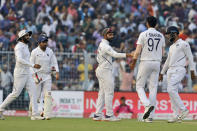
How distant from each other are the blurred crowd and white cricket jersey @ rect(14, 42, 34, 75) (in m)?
5.46

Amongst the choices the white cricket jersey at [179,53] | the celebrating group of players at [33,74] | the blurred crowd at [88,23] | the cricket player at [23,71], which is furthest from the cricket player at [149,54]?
the blurred crowd at [88,23]

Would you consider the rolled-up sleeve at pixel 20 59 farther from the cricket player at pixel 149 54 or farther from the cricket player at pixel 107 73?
the cricket player at pixel 149 54

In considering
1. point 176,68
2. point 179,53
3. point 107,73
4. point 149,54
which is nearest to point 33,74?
point 107,73

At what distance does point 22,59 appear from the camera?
1775 cm

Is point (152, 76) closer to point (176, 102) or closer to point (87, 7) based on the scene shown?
point (176, 102)

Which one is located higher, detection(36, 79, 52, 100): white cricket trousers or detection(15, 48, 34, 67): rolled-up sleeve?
detection(15, 48, 34, 67): rolled-up sleeve

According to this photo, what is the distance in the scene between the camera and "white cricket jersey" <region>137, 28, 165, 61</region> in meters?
16.7

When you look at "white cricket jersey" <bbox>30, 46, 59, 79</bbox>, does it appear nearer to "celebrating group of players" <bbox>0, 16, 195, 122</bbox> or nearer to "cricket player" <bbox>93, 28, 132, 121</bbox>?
"celebrating group of players" <bbox>0, 16, 195, 122</bbox>

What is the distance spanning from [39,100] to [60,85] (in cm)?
477

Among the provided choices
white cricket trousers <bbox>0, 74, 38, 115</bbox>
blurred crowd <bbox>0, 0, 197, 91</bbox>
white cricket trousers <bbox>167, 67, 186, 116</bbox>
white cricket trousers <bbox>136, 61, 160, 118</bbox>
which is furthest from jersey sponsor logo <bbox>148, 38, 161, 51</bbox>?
blurred crowd <bbox>0, 0, 197, 91</bbox>

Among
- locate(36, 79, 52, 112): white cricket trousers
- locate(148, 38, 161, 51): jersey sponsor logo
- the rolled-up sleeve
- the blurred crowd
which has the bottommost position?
locate(36, 79, 52, 112): white cricket trousers

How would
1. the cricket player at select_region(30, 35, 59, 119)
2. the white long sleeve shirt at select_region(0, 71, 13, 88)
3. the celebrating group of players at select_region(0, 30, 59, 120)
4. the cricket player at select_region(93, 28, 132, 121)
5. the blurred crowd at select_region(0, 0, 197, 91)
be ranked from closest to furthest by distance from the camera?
the cricket player at select_region(93, 28, 132, 121)
the celebrating group of players at select_region(0, 30, 59, 120)
the cricket player at select_region(30, 35, 59, 119)
the white long sleeve shirt at select_region(0, 71, 13, 88)
the blurred crowd at select_region(0, 0, 197, 91)

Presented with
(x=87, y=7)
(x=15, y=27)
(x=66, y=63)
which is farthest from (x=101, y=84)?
(x=87, y=7)

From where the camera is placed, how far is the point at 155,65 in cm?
1680
